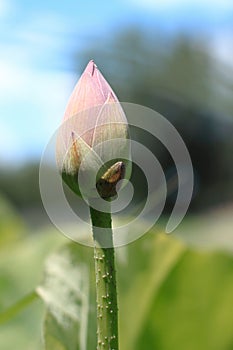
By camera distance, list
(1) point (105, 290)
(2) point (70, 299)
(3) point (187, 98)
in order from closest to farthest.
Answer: (1) point (105, 290), (2) point (70, 299), (3) point (187, 98)

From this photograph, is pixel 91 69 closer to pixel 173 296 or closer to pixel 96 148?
pixel 96 148

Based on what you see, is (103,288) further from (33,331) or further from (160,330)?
(33,331)

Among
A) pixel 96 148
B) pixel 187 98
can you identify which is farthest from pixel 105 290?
pixel 187 98

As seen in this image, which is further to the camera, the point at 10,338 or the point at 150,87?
the point at 150,87

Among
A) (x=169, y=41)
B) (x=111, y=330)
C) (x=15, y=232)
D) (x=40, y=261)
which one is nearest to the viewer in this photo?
(x=111, y=330)

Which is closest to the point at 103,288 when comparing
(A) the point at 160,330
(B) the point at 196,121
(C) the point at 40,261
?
(A) the point at 160,330

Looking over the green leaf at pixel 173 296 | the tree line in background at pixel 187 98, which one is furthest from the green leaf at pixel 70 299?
the tree line in background at pixel 187 98

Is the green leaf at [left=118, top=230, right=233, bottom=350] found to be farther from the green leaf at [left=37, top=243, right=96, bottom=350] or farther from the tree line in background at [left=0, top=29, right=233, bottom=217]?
the tree line in background at [left=0, top=29, right=233, bottom=217]
